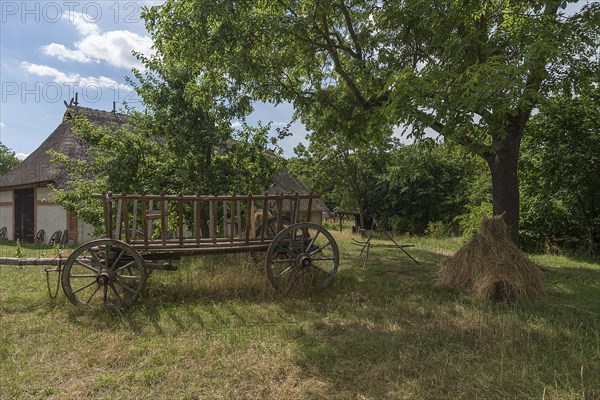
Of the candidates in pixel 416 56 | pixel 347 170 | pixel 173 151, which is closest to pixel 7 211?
pixel 173 151

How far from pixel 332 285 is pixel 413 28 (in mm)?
5401

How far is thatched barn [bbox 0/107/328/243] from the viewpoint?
1486 centimetres

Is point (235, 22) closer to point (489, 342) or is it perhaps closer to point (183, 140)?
point (183, 140)

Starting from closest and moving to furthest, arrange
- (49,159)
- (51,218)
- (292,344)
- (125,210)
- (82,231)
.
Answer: (292,344) < (125,210) < (82,231) < (51,218) < (49,159)

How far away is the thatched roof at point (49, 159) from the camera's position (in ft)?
50.0

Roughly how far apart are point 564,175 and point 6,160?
179 ft

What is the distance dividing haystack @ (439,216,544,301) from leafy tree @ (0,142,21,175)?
52.7m

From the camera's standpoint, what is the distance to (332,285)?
6664 millimetres

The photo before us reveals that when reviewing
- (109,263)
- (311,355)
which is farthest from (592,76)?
(109,263)

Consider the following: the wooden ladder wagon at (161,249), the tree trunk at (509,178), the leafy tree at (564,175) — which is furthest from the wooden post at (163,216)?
the leafy tree at (564,175)

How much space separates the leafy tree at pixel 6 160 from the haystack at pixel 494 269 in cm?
5274

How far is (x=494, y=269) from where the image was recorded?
610 centimetres

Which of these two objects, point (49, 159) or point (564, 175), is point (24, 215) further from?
point (564, 175)

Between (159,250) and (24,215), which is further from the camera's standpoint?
(24,215)
